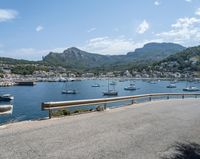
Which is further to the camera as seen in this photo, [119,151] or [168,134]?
[168,134]

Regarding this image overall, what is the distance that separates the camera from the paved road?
8.45 m

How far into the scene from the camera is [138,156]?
8.62 meters

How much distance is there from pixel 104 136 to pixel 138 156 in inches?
90.3

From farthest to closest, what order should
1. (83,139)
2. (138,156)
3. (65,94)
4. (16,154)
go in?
1. (65,94)
2. (83,139)
3. (138,156)
4. (16,154)

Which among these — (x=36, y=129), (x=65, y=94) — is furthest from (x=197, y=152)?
(x=65, y=94)

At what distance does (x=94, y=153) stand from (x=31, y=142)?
1.89 m

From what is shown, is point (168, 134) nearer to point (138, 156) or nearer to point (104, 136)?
point (104, 136)

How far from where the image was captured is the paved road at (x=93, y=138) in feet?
27.7

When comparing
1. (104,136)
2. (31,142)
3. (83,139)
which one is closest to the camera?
(31,142)

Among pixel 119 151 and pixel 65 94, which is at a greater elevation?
pixel 119 151

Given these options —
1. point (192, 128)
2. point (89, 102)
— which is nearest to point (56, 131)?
point (192, 128)

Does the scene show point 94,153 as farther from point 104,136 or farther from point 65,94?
point 65,94

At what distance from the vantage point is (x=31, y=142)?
935 centimetres

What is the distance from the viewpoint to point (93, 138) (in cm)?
1030
